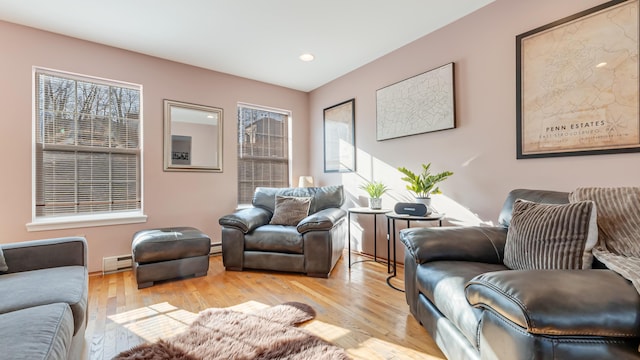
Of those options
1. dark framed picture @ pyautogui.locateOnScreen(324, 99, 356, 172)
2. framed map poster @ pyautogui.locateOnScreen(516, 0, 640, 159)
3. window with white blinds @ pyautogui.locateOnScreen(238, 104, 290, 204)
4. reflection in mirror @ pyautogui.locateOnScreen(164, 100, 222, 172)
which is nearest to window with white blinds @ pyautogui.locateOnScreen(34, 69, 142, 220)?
reflection in mirror @ pyautogui.locateOnScreen(164, 100, 222, 172)

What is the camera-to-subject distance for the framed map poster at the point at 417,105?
8.73 ft

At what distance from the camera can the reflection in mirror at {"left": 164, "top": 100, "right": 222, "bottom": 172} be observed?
337cm

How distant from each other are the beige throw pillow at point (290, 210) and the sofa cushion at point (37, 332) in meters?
2.19

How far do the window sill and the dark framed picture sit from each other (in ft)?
8.04

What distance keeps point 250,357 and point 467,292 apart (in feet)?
3.69

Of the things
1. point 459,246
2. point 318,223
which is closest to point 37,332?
point 459,246

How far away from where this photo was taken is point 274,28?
269cm

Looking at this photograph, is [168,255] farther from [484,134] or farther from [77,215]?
[484,134]

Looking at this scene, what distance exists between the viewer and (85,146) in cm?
293

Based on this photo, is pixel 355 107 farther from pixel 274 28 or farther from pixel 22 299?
pixel 22 299

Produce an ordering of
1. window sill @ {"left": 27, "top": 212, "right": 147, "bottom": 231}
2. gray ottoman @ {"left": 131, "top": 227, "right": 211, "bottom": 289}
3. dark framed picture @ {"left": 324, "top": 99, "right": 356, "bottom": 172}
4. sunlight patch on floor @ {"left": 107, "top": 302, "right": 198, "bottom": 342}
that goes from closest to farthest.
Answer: sunlight patch on floor @ {"left": 107, "top": 302, "right": 198, "bottom": 342} < gray ottoman @ {"left": 131, "top": 227, "right": 211, "bottom": 289} < window sill @ {"left": 27, "top": 212, "right": 147, "bottom": 231} < dark framed picture @ {"left": 324, "top": 99, "right": 356, "bottom": 172}

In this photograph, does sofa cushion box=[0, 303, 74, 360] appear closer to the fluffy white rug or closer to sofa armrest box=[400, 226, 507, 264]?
the fluffy white rug

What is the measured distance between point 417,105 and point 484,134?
75 cm

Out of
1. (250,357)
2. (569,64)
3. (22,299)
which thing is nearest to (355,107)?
(569,64)
